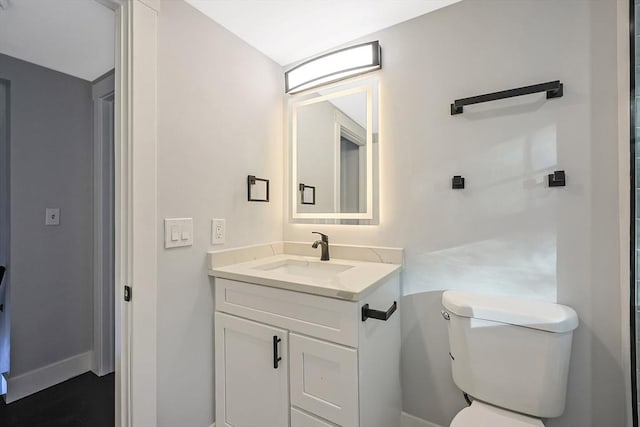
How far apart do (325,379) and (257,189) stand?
1076mm

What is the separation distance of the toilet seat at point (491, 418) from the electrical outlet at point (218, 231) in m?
1.26

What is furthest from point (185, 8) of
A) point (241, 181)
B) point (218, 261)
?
point (218, 261)

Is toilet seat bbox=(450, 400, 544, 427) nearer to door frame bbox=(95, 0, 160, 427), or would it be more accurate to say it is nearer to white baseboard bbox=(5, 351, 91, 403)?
door frame bbox=(95, 0, 160, 427)

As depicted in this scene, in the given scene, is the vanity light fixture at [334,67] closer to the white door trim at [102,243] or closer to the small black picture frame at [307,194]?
the small black picture frame at [307,194]

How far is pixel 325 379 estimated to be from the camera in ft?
3.46

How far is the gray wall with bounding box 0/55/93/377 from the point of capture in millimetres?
1775

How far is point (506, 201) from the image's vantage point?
1208 mm

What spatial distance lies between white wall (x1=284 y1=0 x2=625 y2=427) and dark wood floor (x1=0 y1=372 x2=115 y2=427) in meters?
1.84

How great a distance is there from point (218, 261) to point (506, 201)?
1.39 metres

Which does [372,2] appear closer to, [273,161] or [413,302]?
[273,161]

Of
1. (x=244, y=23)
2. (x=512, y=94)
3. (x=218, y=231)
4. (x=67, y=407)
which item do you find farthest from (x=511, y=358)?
(x=67, y=407)

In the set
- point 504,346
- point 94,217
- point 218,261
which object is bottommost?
point 504,346

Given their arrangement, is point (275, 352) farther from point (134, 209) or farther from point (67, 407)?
point (67, 407)

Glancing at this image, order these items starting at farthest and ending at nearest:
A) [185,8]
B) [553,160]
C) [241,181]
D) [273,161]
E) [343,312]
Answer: [273,161] < [241,181] < [185,8] < [553,160] < [343,312]
